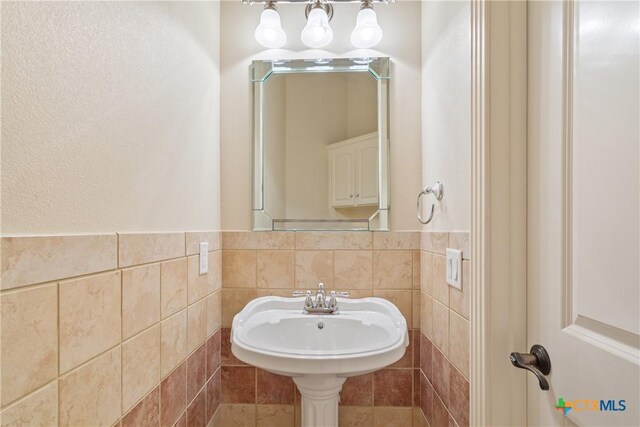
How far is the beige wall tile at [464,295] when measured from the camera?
0.96m

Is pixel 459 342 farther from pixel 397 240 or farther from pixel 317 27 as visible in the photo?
pixel 317 27

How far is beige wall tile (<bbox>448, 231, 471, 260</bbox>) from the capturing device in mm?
956

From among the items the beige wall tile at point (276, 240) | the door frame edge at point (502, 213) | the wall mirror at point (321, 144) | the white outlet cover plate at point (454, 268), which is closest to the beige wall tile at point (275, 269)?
the beige wall tile at point (276, 240)

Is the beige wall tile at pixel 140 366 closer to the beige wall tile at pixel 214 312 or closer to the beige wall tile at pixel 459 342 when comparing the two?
the beige wall tile at pixel 214 312

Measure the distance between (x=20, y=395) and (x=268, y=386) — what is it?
1.10 meters

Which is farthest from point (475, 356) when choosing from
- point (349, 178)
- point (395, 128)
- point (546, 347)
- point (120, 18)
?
point (120, 18)

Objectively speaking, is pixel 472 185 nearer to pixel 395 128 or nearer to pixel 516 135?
pixel 516 135

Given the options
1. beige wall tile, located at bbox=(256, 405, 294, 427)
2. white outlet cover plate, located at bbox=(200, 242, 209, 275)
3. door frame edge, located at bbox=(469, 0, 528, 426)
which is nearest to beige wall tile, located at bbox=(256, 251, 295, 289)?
white outlet cover plate, located at bbox=(200, 242, 209, 275)

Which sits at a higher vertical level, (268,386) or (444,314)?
(444,314)

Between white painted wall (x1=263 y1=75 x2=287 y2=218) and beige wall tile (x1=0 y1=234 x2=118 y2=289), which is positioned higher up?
white painted wall (x1=263 y1=75 x2=287 y2=218)

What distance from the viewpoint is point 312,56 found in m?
1.57

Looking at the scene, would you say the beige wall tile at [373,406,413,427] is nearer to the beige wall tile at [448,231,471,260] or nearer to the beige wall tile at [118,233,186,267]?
the beige wall tile at [448,231,471,260]

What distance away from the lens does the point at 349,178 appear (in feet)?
5.11

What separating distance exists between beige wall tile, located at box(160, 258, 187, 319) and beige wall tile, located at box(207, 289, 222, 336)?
245mm
